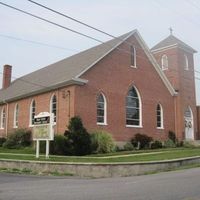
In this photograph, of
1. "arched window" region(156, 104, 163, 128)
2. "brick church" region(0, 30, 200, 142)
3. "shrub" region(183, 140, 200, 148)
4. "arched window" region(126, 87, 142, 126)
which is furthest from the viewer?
"arched window" region(156, 104, 163, 128)

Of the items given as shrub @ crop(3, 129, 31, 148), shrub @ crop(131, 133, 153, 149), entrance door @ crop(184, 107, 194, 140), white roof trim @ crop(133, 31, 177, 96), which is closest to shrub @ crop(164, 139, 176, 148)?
shrub @ crop(131, 133, 153, 149)

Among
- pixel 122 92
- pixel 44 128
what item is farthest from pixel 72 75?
pixel 44 128

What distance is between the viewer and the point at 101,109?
3114 centimetres

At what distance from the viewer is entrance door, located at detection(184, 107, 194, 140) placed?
3941 centimetres

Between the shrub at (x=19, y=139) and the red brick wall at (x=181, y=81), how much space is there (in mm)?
14292

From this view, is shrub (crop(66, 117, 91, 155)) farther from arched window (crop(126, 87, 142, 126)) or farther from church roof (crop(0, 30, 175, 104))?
arched window (crop(126, 87, 142, 126))

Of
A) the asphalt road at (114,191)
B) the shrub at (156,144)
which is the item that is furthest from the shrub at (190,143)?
the asphalt road at (114,191)

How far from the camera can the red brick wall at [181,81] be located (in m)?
38.1

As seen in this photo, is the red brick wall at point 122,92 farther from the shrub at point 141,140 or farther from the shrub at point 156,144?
the shrub at point 156,144

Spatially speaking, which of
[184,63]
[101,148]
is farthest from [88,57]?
[184,63]

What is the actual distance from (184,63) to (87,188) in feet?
99.7

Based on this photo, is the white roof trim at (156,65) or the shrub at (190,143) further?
the shrub at (190,143)

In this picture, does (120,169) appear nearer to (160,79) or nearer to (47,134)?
(47,134)

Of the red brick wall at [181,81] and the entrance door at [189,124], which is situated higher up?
the red brick wall at [181,81]
